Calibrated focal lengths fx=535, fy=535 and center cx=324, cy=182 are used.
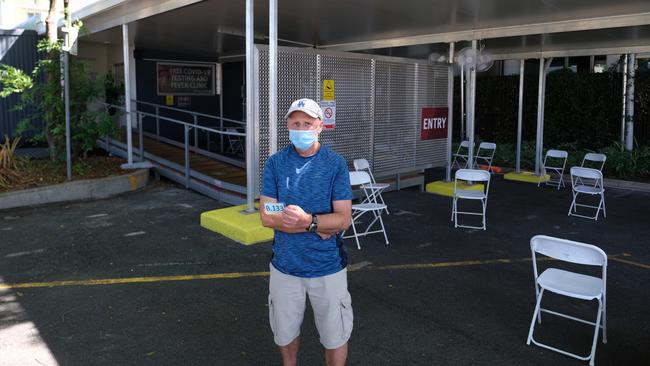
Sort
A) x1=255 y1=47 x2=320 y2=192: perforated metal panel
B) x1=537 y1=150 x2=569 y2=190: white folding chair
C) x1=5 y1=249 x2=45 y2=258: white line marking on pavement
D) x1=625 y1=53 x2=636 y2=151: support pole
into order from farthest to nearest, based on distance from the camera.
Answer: x1=625 y1=53 x2=636 y2=151: support pole, x1=537 y1=150 x2=569 y2=190: white folding chair, x1=255 y1=47 x2=320 y2=192: perforated metal panel, x1=5 y1=249 x2=45 y2=258: white line marking on pavement

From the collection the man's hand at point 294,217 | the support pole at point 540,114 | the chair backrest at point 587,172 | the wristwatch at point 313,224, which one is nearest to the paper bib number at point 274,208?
the man's hand at point 294,217

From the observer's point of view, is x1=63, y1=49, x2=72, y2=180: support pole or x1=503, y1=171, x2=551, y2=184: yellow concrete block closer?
x1=63, y1=49, x2=72, y2=180: support pole

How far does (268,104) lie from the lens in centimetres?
648

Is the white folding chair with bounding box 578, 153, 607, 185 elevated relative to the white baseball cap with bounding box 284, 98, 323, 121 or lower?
lower

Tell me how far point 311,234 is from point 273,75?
12.5 feet

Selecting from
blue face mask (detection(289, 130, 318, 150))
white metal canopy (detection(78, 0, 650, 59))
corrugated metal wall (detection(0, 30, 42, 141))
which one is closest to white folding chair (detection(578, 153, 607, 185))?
white metal canopy (detection(78, 0, 650, 59))

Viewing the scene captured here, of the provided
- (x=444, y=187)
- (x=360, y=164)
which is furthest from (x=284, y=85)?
(x=444, y=187)

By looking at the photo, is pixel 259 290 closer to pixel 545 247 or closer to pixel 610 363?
pixel 545 247

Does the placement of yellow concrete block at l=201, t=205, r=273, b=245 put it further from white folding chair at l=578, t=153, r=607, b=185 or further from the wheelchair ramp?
white folding chair at l=578, t=153, r=607, b=185

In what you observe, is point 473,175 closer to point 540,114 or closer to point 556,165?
point 540,114

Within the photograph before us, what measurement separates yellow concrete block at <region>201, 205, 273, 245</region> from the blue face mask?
3051 mm

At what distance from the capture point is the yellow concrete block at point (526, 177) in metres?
10.9

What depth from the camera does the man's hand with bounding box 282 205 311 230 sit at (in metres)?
2.42

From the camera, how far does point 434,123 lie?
32.3ft
